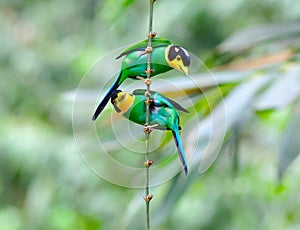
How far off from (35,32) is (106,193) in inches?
33.2

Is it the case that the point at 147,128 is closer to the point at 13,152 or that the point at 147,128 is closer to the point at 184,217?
the point at 184,217

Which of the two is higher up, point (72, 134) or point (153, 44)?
point (72, 134)

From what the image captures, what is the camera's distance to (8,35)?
2508 mm

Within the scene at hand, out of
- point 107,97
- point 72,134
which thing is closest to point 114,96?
point 107,97

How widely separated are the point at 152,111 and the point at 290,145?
29cm

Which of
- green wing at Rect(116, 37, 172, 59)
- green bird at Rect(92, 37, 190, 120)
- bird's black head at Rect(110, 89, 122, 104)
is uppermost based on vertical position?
green wing at Rect(116, 37, 172, 59)

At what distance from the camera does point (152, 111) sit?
0.31 meters

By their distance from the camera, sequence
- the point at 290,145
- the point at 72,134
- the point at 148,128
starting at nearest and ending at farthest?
the point at 148,128
the point at 290,145
the point at 72,134

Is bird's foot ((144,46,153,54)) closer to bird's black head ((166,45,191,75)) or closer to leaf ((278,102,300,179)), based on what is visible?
bird's black head ((166,45,191,75))

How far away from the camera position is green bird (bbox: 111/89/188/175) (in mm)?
310

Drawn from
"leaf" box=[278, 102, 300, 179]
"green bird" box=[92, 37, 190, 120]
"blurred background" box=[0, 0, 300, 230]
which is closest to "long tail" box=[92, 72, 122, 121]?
"green bird" box=[92, 37, 190, 120]

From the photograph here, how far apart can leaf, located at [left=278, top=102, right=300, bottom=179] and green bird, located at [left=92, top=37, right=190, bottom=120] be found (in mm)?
270

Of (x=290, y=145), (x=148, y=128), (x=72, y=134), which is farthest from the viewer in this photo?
(x=72, y=134)

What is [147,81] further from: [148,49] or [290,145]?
[290,145]
